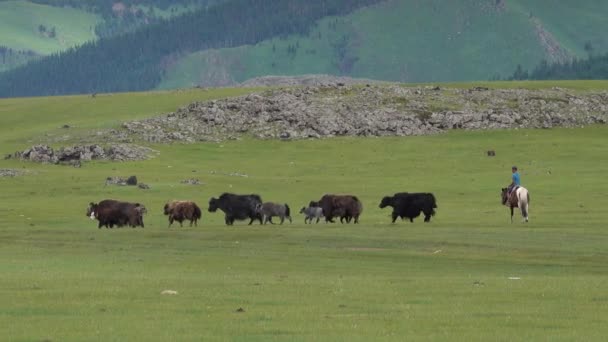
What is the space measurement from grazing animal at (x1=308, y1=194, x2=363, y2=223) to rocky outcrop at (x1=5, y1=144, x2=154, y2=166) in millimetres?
41192

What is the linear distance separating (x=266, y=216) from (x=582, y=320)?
32.1 m

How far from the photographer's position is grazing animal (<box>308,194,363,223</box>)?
55781 mm

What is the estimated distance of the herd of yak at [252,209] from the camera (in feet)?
176

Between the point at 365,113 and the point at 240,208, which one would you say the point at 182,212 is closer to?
the point at 240,208

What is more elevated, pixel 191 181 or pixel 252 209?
pixel 191 181

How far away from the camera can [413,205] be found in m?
55.0

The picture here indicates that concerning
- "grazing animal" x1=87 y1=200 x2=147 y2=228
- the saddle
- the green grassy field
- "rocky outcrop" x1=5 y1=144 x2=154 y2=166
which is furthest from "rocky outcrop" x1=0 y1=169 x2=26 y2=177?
the saddle

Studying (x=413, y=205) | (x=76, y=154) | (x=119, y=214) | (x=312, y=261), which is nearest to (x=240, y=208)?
(x=119, y=214)

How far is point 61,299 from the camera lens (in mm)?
27453

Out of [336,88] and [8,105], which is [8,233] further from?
[8,105]

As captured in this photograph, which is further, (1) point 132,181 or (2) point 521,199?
(1) point 132,181

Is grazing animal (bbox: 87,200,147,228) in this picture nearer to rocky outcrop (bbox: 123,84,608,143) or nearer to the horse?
the horse

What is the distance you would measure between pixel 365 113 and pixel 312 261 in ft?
257

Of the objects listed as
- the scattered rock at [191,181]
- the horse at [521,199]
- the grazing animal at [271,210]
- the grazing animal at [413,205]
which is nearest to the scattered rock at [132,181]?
the scattered rock at [191,181]
